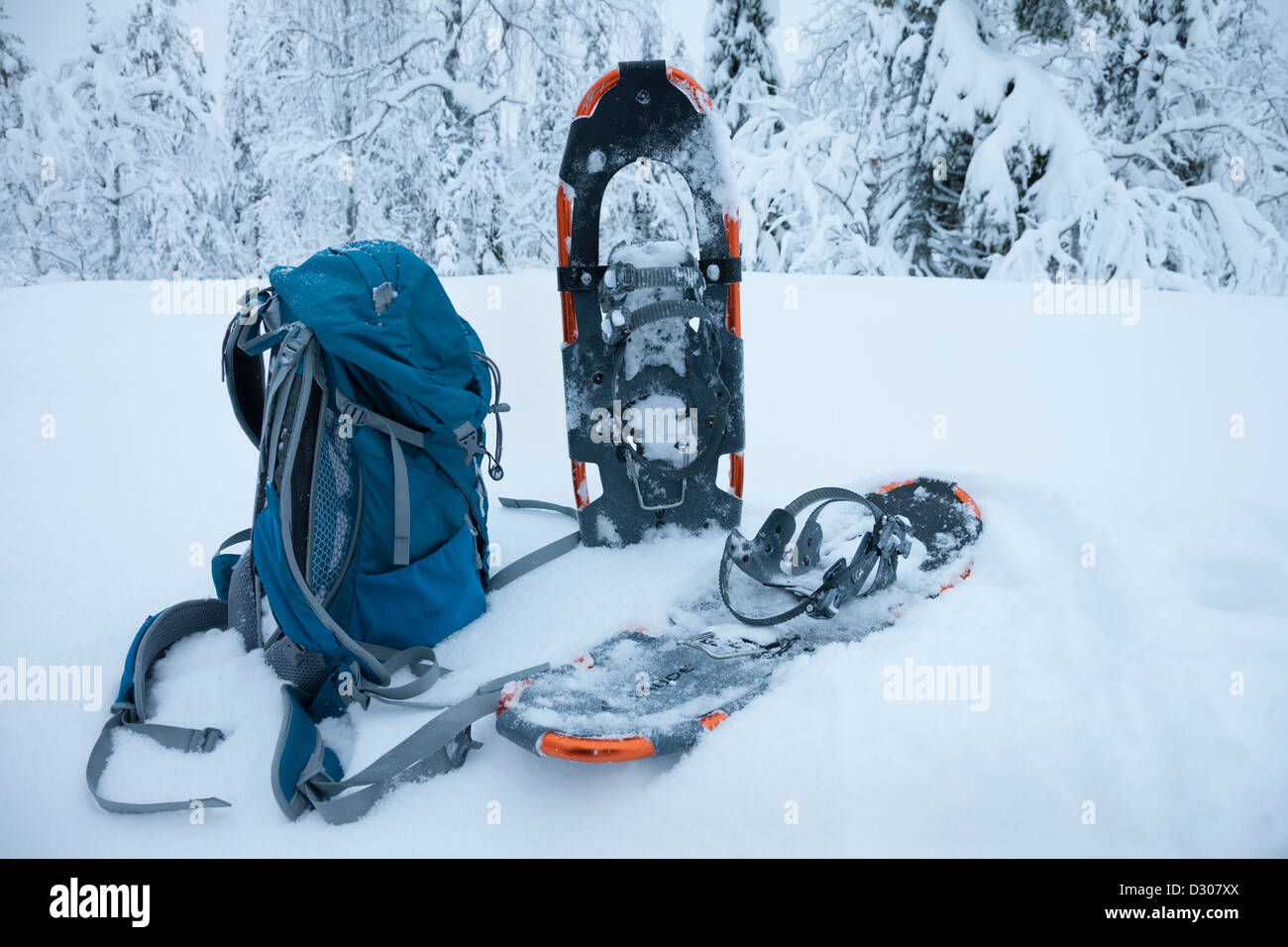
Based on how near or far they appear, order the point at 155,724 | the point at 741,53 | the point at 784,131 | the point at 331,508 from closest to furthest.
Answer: the point at 155,724, the point at 331,508, the point at 784,131, the point at 741,53

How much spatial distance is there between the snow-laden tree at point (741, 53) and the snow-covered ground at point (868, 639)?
7645 mm

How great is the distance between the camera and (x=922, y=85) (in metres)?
6.89

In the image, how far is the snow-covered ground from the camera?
1.11 m

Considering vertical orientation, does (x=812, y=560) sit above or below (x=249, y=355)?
below

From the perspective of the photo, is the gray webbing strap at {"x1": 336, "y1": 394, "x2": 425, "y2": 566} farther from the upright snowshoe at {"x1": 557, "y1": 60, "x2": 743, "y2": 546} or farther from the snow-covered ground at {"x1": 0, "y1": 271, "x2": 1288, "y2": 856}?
the upright snowshoe at {"x1": 557, "y1": 60, "x2": 743, "y2": 546}

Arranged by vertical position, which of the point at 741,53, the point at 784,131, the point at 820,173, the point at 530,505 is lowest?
the point at 530,505

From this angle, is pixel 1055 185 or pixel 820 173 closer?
pixel 1055 185

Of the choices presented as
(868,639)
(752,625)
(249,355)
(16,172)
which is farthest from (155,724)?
(16,172)

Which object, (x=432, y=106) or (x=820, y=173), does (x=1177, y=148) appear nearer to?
(x=820, y=173)

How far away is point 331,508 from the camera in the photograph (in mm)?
1541

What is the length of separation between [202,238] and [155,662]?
11168 mm

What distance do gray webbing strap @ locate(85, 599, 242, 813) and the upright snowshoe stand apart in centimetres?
101

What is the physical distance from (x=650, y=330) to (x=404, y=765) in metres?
1.34

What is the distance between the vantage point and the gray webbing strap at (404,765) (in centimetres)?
121
